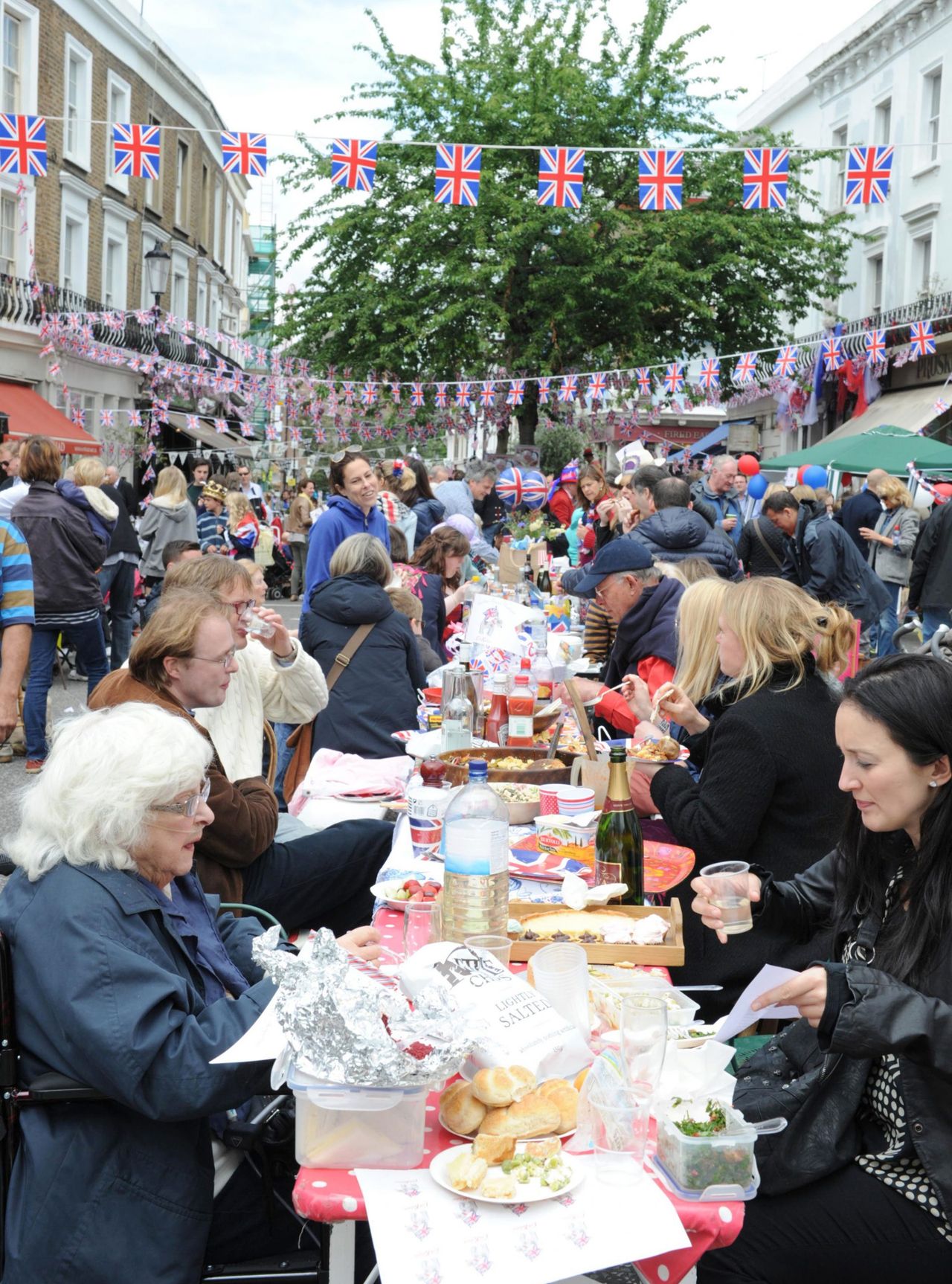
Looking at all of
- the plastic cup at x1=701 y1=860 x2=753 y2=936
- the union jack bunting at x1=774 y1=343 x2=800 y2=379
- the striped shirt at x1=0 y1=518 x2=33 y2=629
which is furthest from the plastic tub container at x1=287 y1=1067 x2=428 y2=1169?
the union jack bunting at x1=774 y1=343 x2=800 y2=379

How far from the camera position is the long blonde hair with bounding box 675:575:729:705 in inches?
166

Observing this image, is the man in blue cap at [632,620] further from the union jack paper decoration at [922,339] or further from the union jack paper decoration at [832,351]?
the union jack paper decoration at [832,351]

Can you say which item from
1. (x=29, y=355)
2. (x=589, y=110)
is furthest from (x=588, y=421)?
(x=29, y=355)

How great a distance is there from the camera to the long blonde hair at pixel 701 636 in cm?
421

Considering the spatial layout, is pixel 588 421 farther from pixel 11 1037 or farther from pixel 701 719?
pixel 11 1037

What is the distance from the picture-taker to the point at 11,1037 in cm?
219

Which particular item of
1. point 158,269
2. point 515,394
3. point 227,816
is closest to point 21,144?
point 158,269

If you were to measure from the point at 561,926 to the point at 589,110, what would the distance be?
23348 mm

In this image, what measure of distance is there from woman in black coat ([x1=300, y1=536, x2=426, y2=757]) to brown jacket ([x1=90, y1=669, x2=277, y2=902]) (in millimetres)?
1816

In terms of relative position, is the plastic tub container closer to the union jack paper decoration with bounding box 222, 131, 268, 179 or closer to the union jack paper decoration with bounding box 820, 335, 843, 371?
the union jack paper decoration with bounding box 222, 131, 268, 179

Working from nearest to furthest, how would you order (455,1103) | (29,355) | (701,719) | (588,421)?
(455,1103)
(701,719)
(29,355)
(588,421)

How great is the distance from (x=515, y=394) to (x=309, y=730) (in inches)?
733

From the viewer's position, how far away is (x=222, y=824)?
350cm

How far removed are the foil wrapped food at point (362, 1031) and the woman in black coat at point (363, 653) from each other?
12.0 feet
